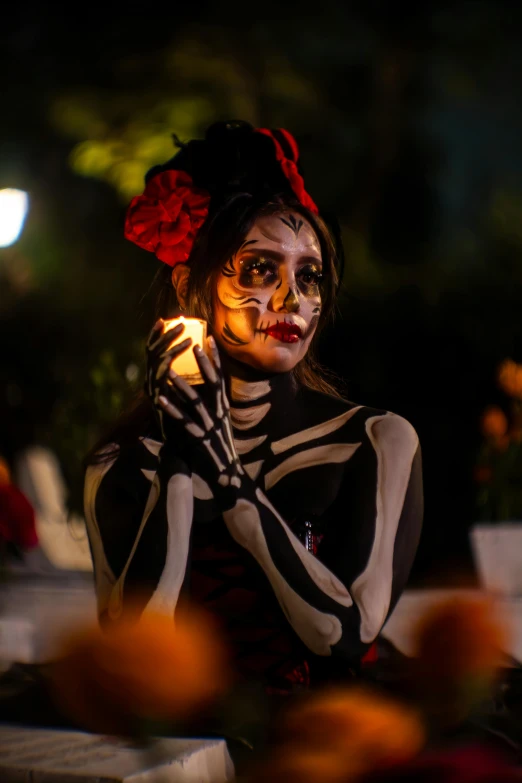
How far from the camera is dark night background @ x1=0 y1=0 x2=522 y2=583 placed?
5.55 meters

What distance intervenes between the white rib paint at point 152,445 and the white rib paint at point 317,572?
223 millimetres

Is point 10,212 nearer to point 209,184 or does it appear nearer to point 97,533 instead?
point 209,184

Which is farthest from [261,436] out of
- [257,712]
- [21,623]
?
[21,623]

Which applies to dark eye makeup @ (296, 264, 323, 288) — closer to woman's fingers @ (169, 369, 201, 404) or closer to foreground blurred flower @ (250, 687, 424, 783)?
woman's fingers @ (169, 369, 201, 404)

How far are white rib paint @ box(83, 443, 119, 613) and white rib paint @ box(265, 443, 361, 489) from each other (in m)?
0.27

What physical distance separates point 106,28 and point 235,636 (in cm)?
452

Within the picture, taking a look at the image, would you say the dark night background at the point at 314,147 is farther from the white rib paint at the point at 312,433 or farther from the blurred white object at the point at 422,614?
the white rib paint at the point at 312,433

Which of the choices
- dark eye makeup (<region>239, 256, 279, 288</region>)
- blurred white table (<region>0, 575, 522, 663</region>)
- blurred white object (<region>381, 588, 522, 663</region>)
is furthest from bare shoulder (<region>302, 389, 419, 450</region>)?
blurred white table (<region>0, 575, 522, 663</region>)

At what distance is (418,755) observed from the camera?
1.54m

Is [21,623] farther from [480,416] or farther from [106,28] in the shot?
[106,28]

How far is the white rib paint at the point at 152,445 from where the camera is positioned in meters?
1.85

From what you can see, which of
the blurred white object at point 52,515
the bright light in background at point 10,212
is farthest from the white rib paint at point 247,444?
the bright light in background at point 10,212

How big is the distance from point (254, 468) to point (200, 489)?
0.38 feet

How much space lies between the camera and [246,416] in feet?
6.20
